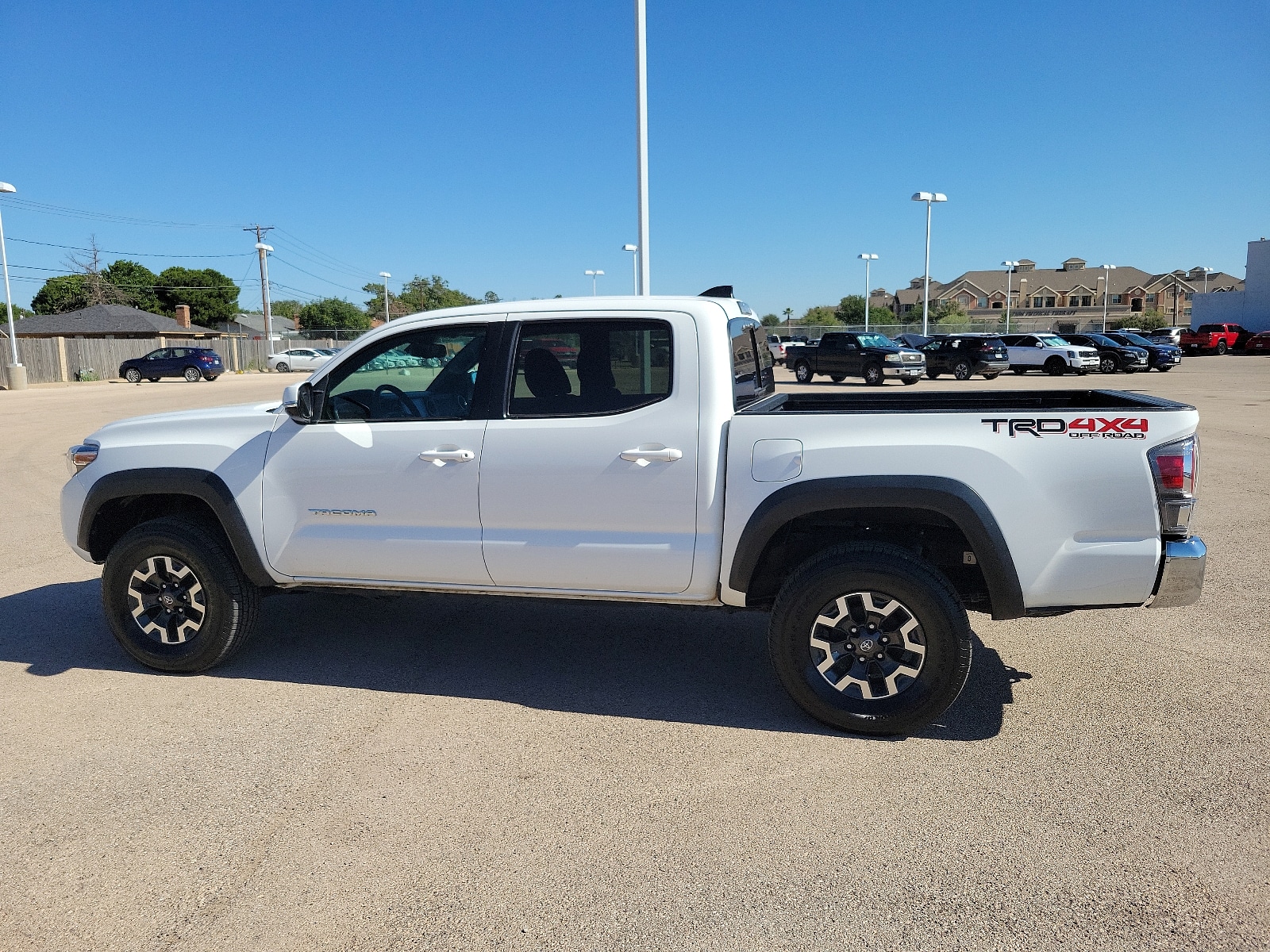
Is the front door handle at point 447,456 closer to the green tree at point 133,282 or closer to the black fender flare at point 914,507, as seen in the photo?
the black fender flare at point 914,507

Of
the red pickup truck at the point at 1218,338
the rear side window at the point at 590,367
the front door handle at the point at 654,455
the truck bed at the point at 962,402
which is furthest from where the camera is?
the red pickup truck at the point at 1218,338

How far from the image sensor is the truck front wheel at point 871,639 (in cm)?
402

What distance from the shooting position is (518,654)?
5.32 m

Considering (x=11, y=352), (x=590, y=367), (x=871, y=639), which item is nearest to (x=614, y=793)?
(x=871, y=639)

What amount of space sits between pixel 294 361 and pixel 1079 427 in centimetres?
5394

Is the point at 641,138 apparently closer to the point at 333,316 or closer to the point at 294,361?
the point at 294,361

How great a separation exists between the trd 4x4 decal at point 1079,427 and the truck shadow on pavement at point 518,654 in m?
1.36

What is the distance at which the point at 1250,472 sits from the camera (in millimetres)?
11102

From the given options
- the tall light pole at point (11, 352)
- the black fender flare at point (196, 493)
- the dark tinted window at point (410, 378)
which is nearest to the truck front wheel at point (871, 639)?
the dark tinted window at point (410, 378)

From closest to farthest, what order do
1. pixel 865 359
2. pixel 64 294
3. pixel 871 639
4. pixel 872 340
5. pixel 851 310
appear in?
pixel 871 639 → pixel 865 359 → pixel 872 340 → pixel 64 294 → pixel 851 310

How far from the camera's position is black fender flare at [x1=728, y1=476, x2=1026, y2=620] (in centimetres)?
395

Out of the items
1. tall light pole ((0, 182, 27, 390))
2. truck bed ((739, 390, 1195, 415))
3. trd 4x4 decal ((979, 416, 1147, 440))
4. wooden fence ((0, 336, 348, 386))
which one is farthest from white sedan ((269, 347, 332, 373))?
trd 4x4 decal ((979, 416, 1147, 440))

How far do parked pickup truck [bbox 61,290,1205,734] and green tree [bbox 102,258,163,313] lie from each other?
94.9 m

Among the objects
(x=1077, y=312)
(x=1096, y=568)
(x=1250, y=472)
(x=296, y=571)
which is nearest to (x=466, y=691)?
(x=296, y=571)
